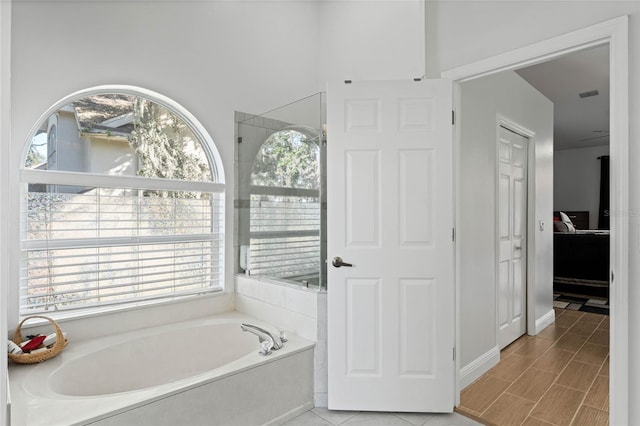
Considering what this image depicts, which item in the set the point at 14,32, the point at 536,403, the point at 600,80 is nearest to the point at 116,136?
the point at 14,32

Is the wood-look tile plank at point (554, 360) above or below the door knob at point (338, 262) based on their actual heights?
below

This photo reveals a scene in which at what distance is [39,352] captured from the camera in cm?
197

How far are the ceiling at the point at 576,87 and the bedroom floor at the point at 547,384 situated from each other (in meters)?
2.36

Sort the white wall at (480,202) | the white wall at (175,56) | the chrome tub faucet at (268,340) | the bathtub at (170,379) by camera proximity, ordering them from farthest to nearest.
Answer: the white wall at (480,202) < the chrome tub faucet at (268,340) < the white wall at (175,56) < the bathtub at (170,379)

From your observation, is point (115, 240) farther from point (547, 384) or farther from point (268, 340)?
point (547, 384)

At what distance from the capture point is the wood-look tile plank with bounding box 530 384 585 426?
2.27 metres

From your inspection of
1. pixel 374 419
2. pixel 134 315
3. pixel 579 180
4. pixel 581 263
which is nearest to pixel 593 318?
pixel 581 263

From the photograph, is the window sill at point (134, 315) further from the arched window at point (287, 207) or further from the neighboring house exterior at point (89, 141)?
the neighboring house exterior at point (89, 141)

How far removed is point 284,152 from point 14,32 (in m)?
1.72

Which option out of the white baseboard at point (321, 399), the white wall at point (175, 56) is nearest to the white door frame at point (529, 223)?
the white wall at point (175, 56)

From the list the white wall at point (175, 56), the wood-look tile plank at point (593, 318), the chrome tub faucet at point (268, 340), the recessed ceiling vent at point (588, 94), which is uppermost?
the recessed ceiling vent at point (588, 94)

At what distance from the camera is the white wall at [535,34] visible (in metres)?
1.68

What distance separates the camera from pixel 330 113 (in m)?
2.37

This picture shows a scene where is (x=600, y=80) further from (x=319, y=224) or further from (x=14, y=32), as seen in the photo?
(x=14, y=32)
